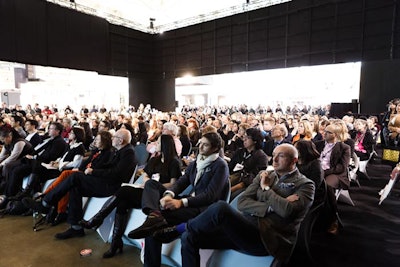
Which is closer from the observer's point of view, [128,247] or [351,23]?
[128,247]

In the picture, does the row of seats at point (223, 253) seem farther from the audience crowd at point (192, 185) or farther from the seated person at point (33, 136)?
the seated person at point (33, 136)

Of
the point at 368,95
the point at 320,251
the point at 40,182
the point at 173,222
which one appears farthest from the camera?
the point at 368,95

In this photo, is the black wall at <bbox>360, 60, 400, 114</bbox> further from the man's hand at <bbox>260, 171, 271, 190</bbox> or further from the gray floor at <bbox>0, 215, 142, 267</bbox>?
the gray floor at <bbox>0, 215, 142, 267</bbox>

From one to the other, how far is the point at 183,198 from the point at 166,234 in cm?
32

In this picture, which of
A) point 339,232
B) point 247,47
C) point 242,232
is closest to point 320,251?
point 339,232

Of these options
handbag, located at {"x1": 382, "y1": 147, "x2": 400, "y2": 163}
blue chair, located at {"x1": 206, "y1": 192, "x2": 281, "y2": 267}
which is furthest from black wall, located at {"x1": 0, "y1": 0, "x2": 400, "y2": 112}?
blue chair, located at {"x1": 206, "y1": 192, "x2": 281, "y2": 267}

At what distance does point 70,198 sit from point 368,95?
10.4 meters

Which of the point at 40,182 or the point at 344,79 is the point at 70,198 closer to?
the point at 40,182

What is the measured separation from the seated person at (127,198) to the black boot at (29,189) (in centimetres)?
138

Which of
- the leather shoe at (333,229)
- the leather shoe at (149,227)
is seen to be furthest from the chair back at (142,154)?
the leather shoe at (333,229)

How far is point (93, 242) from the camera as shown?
114 inches

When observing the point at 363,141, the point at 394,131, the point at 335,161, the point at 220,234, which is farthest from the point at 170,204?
the point at 363,141

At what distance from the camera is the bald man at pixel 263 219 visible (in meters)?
1.77

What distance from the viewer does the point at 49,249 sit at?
2.75 m
